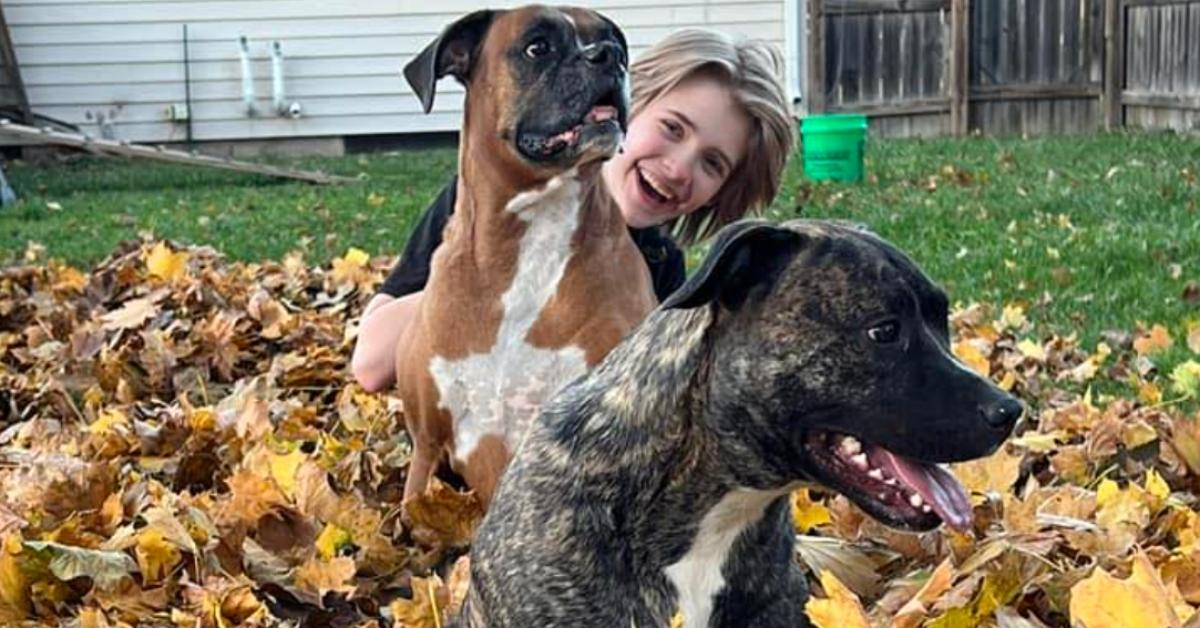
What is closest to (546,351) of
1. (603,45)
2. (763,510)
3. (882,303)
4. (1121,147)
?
(603,45)

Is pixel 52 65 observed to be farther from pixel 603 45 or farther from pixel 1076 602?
pixel 1076 602

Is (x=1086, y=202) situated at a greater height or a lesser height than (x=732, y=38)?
lesser

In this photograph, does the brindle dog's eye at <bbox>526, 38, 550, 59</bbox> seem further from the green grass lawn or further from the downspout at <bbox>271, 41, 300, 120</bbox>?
the downspout at <bbox>271, 41, 300, 120</bbox>

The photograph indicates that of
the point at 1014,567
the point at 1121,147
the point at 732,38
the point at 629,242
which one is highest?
the point at 732,38

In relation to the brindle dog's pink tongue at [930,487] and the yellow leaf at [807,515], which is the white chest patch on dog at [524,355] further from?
the brindle dog's pink tongue at [930,487]

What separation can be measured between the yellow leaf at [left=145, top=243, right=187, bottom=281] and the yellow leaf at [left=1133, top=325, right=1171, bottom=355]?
4136 mm

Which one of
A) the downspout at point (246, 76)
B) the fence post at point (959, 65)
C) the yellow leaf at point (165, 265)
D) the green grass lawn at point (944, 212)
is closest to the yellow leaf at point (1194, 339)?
the green grass lawn at point (944, 212)

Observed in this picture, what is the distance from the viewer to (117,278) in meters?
7.63

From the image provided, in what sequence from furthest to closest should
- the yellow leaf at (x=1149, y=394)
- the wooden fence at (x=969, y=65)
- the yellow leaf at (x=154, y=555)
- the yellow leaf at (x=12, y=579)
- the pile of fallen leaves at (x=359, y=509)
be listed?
the wooden fence at (x=969, y=65), the yellow leaf at (x=1149, y=394), the yellow leaf at (x=154, y=555), the yellow leaf at (x=12, y=579), the pile of fallen leaves at (x=359, y=509)

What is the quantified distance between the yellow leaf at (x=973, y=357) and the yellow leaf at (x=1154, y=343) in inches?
25.4

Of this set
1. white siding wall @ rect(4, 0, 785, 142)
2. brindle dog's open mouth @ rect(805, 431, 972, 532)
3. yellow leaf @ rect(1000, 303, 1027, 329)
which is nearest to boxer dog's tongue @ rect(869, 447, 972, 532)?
brindle dog's open mouth @ rect(805, 431, 972, 532)

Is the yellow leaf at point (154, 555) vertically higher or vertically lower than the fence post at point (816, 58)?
higher

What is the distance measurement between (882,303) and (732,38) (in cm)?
230

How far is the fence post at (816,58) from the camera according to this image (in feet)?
61.8
